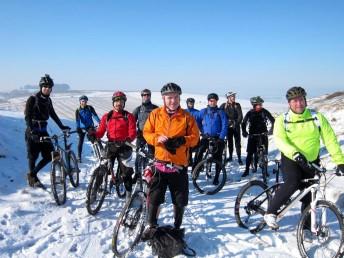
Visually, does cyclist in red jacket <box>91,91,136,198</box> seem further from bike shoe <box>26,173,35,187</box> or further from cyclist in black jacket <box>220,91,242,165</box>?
cyclist in black jacket <box>220,91,242,165</box>

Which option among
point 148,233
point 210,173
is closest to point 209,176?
point 210,173

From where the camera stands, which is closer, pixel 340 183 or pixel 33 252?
pixel 33 252

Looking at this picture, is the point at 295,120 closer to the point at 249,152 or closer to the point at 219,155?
the point at 219,155

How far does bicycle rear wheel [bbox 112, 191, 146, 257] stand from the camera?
5.48 metres

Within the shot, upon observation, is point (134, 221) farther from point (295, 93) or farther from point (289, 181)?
point (295, 93)

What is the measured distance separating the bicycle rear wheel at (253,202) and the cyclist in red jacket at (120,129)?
2.49 metres

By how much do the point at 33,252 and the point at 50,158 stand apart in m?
3.20

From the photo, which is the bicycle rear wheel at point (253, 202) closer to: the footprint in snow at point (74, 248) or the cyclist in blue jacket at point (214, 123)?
the cyclist in blue jacket at point (214, 123)

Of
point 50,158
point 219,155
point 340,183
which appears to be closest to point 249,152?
point 219,155

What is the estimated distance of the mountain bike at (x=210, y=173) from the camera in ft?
30.7

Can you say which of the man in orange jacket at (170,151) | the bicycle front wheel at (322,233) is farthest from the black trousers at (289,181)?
the man in orange jacket at (170,151)

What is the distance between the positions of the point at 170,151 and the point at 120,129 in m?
2.32

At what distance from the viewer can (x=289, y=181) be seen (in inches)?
230

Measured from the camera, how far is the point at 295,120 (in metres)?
5.85
